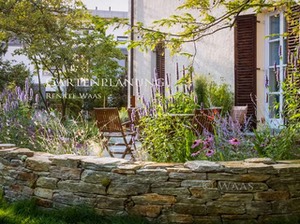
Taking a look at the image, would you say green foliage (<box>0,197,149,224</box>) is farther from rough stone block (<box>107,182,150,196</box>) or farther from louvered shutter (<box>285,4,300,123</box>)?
louvered shutter (<box>285,4,300,123</box>)

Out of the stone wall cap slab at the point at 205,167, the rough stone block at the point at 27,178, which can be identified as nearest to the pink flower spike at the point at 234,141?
the stone wall cap slab at the point at 205,167

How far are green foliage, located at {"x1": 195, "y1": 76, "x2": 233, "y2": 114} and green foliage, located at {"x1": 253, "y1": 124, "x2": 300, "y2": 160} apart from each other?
12.4 feet

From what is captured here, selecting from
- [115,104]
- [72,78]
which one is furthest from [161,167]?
[115,104]

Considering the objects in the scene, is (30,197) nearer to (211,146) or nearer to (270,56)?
(211,146)

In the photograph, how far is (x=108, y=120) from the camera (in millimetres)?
5848

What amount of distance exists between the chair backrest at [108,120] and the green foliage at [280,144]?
217 cm

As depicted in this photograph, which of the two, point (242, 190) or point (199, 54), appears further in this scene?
point (199, 54)

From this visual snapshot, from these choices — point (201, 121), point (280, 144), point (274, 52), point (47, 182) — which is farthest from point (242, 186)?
point (274, 52)

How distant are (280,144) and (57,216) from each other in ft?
6.93

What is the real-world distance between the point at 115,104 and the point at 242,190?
14.9m

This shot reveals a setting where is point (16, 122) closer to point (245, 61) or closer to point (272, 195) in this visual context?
point (272, 195)

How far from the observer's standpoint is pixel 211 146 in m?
4.07

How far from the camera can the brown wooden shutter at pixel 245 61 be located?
7.87 meters

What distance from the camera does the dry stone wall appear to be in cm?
337
